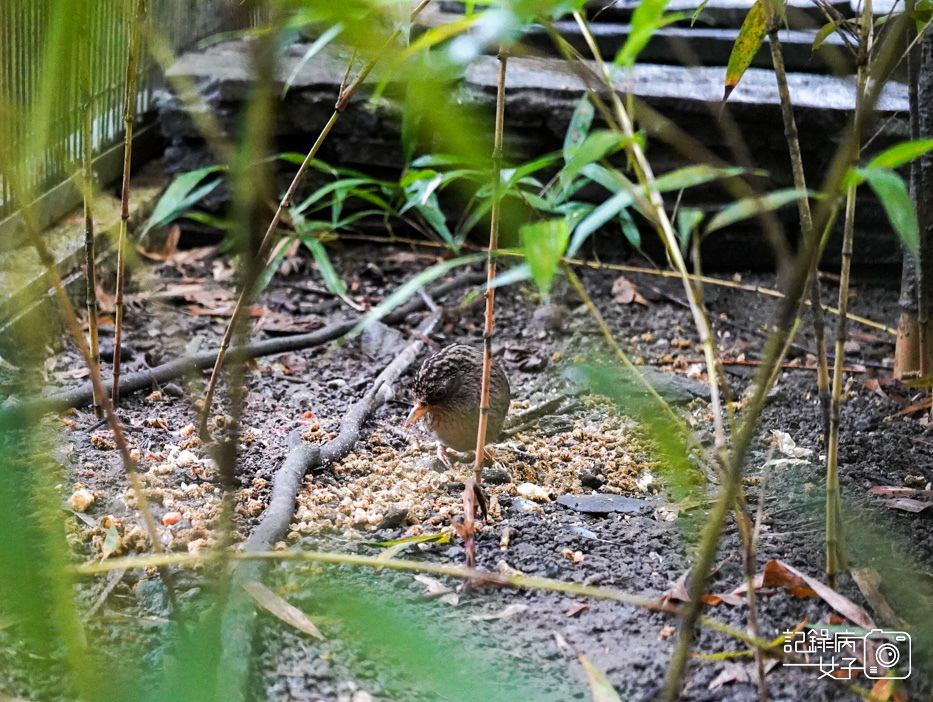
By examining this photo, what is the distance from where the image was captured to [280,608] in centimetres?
193

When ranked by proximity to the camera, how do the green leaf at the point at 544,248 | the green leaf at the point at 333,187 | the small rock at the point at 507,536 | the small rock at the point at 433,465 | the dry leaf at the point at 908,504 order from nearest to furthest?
the green leaf at the point at 544,248
the small rock at the point at 507,536
the dry leaf at the point at 908,504
the small rock at the point at 433,465
the green leaf at the point at 333,187

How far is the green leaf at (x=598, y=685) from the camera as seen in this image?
175 cm

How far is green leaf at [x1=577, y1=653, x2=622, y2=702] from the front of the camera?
5.73ft

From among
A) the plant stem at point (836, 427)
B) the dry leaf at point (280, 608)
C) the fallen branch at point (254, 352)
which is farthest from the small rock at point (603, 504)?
the fallen branch at point (254, 352)

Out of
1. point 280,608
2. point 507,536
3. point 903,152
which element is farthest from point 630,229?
point 903,152

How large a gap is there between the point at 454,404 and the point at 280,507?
2.61 ft

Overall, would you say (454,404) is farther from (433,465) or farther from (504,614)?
(504,614)

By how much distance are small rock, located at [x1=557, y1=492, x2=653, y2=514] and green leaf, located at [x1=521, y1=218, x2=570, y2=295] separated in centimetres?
150

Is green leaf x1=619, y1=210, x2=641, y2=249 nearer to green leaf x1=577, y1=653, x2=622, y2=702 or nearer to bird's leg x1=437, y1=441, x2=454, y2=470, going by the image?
bird's leg x1=437, y1=441, x2=454, y2=470

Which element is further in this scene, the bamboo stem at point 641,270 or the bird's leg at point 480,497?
the bamboo stem at point 641,270

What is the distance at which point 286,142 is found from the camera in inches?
181

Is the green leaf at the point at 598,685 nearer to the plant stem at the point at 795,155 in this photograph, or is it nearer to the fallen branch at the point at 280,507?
the fallen branch at the point at 280,507

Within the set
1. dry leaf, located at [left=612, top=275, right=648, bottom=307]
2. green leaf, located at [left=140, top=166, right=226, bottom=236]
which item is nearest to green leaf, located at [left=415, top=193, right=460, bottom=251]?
dry leaf, located at [left=612, top=275, right=648, bottom=307]

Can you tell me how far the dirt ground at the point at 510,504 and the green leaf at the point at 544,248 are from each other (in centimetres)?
42
